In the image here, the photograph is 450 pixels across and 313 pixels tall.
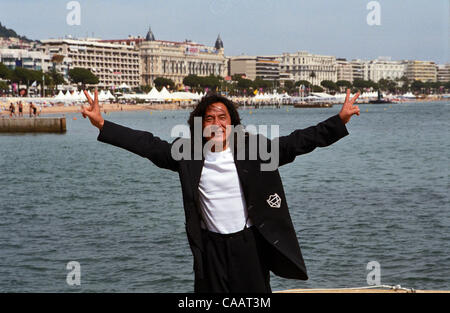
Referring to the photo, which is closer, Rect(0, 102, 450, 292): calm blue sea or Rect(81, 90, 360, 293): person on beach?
Rect(81, 90, 360, 293): person on beach

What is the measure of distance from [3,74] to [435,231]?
114640mm

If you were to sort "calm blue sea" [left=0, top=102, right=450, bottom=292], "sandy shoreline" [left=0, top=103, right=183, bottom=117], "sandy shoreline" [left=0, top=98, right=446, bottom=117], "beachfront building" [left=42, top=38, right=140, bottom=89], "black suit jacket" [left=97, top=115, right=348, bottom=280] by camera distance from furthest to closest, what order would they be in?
1. "beachfront building" [left=42, top=38, right=140, bottom=89]
2. "sandy shoreline" [left=0, top=103, right=183, bottom=117]
3. "sandy shoreline" [left=0, top=98, right=446, bottom=117]
4. "calm blue sea" [left=0, top=102, right=450, bottom=292]
5. "black suit jacket" [left=97, top=115, right=348, bottom=280]

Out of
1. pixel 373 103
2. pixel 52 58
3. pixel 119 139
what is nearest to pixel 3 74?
pixel 52 58

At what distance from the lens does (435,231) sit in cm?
1461

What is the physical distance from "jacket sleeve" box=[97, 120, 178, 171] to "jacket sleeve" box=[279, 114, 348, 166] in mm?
672

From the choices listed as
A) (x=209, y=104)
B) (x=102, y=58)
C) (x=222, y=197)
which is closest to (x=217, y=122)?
(x=209, y=104)

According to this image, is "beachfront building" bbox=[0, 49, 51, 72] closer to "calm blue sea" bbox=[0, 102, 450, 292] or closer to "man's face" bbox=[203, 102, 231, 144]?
"calm blue sea" bbox=[0, 102, 450, 292]

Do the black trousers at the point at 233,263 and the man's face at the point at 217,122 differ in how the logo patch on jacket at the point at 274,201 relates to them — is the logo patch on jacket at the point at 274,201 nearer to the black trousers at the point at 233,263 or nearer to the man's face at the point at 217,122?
the black trousers at the point at 233,263

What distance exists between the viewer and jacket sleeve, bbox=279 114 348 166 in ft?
13.1

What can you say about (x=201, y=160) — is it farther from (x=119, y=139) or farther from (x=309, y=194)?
(x=309, y=194)

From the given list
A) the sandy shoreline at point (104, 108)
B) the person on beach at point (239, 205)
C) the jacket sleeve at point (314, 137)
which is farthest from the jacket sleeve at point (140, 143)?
the sandy shoreline at point (104, 108)

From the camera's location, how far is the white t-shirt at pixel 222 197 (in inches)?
156

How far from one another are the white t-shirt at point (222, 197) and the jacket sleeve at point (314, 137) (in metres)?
0.34

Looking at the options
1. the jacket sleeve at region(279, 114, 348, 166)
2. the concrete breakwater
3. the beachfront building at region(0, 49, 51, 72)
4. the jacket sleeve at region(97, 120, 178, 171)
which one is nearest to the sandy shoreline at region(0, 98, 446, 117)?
the concrete breakwater
